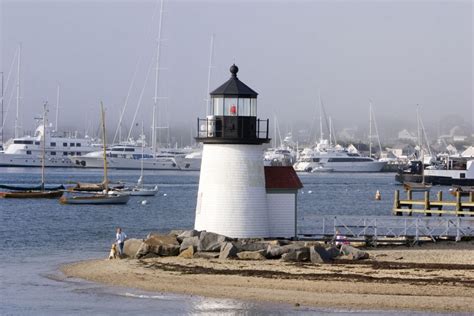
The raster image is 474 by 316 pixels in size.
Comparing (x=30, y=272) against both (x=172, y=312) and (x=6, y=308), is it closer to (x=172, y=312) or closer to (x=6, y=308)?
(x=6, y=308)

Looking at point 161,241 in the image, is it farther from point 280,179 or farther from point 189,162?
point 189,162

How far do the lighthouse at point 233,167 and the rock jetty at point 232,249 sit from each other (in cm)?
70

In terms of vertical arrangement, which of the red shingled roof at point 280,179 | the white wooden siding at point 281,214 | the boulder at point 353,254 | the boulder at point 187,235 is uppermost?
the red shingled roof at point 280,179

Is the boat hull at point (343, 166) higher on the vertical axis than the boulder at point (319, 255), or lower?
higher

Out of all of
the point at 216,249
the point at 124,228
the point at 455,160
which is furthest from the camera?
the point at 455,160

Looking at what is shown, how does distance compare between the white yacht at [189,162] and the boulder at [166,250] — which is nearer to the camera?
the boulder at [166,250]

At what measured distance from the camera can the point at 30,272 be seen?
30.9 meters

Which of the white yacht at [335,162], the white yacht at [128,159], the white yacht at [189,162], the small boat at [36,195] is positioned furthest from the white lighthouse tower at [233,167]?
the white yacht at [335,162]

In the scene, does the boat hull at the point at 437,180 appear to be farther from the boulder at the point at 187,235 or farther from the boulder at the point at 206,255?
the boulder at the point at 206,255

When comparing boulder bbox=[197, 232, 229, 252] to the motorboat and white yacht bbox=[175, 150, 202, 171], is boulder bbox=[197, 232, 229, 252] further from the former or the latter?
white yacht bbox=[175, 150, 202, 171]

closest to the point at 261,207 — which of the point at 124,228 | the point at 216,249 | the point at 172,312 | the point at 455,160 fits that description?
the point at 216,249

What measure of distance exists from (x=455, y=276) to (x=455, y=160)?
101228 millimetres

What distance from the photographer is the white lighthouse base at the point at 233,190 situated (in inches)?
1241

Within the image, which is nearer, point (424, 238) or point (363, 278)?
point (363, 278)
